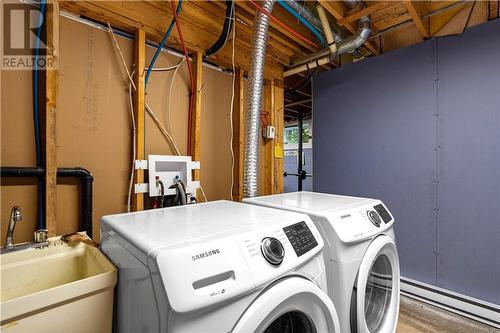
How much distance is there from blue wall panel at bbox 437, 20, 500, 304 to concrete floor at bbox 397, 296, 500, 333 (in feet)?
0.66

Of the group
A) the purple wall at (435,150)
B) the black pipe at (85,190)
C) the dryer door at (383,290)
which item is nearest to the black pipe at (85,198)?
the black pipe at (85,190)

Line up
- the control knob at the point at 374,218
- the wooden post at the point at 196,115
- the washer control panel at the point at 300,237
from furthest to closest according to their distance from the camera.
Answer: the wooden post at the point at 196,115
the control knob at the point at 374,218
the washer control panel at the point at 300,237

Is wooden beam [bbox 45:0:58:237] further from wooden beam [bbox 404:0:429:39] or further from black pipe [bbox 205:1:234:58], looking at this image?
wooden beam [bbox 404:0:429:39]

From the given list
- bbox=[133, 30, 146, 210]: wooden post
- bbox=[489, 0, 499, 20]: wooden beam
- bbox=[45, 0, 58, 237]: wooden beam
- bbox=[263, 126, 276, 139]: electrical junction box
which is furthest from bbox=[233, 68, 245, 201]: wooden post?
bbox=[489, 0, 499, 20]: wooden beam

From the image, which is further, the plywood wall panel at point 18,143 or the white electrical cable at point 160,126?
the white electrical cable at point 160,126

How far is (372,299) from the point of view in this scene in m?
1.40

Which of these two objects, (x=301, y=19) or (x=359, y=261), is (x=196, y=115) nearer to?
(x=301, y=19)

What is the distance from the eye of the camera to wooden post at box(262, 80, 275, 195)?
2.48 metres

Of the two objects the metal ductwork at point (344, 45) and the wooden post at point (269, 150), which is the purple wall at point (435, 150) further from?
the wooden post at point (269, 150)

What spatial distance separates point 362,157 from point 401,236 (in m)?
0.79

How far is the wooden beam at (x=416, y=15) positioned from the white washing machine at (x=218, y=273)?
171 cm

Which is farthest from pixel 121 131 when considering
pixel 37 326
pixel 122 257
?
pixel 37 326

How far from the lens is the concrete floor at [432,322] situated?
164 cm

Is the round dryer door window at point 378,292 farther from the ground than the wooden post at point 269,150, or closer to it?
closer to it
